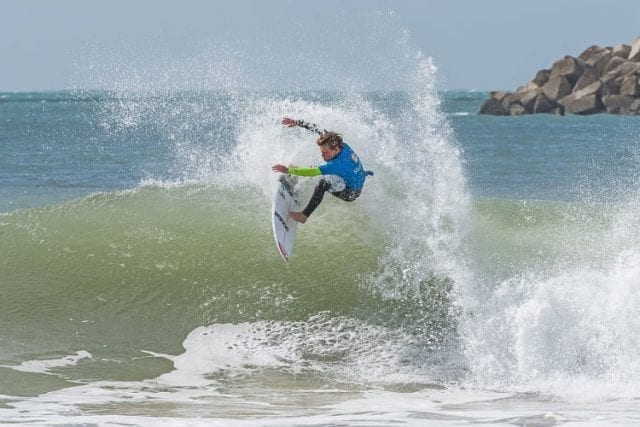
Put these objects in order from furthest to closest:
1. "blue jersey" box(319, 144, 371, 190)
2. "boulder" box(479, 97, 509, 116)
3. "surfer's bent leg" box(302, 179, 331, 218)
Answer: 1. "boulder" box(479, 97, 509, 116)
2. "surfer's bent leg" box(302, 179, 331, 218)
3. "blue jersey" box(319, 144, 371, 190)

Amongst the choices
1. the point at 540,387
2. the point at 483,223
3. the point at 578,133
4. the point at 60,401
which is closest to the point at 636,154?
the point at 578,133

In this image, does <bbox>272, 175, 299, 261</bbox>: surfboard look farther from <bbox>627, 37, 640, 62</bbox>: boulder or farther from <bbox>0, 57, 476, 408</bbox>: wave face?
<bbox>627, 37, 640, 62</bbox>: boulder

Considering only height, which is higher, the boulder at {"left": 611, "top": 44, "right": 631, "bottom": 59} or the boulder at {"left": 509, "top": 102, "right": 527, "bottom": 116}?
the boulder at {"left": 611, "top": 44, "right": 631, "bottom": 59}

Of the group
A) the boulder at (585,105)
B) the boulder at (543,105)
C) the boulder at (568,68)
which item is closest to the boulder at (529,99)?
the boulder at (543,105)

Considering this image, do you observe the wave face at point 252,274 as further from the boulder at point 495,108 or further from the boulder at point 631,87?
the boulder at point 495,108

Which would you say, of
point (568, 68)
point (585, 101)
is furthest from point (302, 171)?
point (568, 68)

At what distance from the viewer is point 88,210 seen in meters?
12.4

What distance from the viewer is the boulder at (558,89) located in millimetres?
61969

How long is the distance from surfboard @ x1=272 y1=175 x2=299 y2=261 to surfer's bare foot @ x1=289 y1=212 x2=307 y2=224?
121mm

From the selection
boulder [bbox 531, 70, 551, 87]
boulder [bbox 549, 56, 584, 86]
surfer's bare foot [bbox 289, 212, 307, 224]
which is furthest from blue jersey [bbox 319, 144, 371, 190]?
boulder [bbox 531, 70, 551, 87]

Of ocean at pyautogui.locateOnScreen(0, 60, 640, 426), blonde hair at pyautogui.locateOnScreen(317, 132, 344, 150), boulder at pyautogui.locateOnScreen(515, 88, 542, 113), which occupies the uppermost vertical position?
boulder at pyautogui.locateOnScreen(515, 88, 542, 113)

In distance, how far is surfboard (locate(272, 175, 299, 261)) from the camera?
9.41 meters

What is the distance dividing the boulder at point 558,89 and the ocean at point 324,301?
4973 cm

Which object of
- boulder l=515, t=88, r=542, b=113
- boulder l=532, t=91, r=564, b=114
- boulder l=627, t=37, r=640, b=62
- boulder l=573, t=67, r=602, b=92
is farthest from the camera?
boulder l=515, t=88, r=542, b=113
